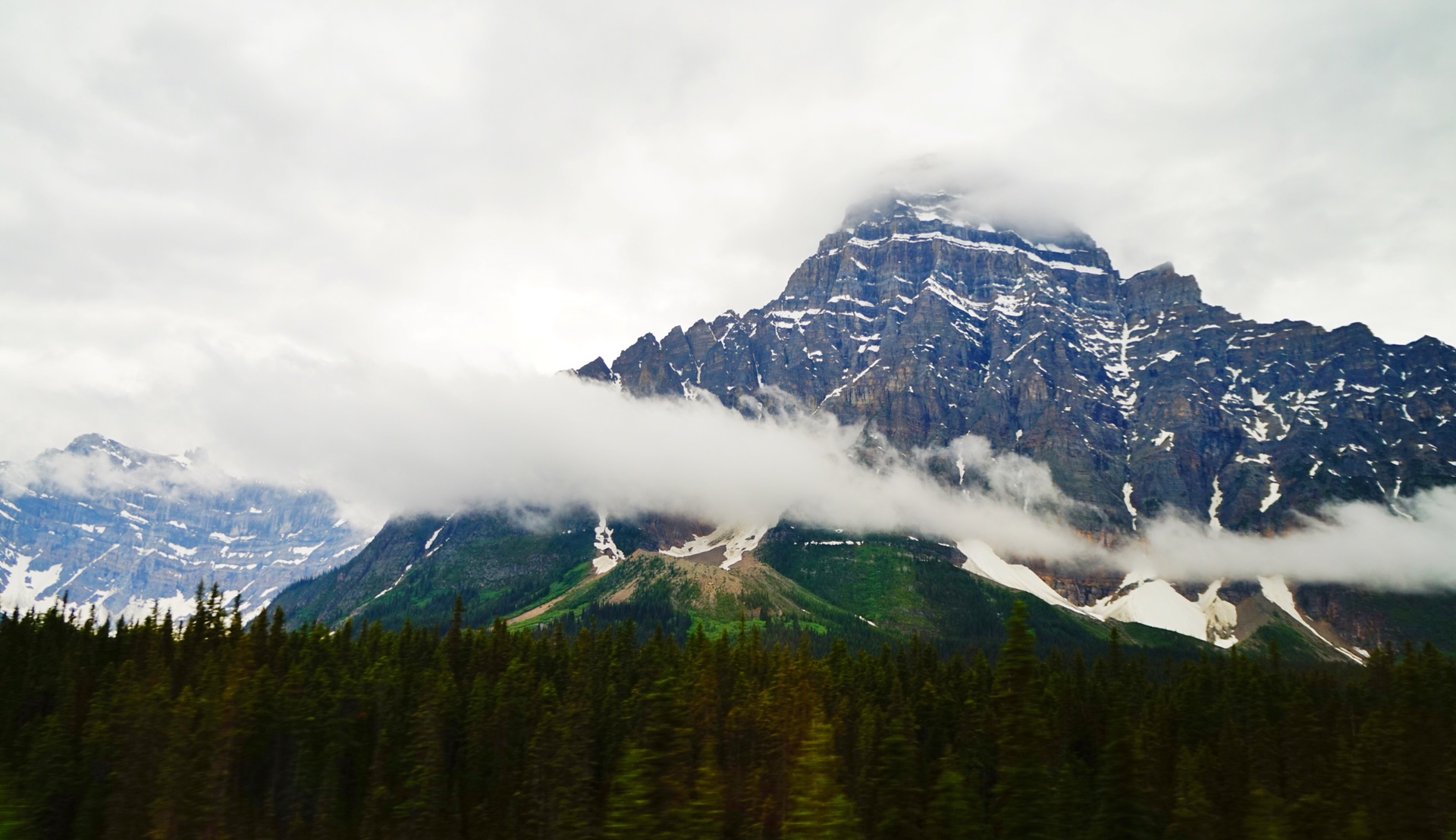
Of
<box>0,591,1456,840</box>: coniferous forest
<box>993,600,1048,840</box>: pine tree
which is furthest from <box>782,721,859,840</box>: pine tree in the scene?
<box>993,600,1048,840</box>: pine tree

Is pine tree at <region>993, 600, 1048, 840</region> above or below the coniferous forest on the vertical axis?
above

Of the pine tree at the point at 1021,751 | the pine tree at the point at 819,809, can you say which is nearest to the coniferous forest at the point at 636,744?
the pine tree at the point at 819,809

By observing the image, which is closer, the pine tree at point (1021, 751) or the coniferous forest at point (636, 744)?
the pine tree at point (1021, 751)

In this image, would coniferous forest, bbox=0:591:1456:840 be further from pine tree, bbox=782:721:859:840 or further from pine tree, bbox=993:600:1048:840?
pine tree, bbox=993:600:1048:840

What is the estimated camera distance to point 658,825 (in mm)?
55312

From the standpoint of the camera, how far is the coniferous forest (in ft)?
218

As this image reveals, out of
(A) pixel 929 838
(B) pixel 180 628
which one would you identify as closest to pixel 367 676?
(B) pixel 180 628

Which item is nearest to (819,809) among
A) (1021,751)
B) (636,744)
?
(1021,751)

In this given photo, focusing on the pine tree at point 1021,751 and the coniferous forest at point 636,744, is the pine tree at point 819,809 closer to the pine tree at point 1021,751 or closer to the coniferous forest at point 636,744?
the coniferous forest at point 636,744

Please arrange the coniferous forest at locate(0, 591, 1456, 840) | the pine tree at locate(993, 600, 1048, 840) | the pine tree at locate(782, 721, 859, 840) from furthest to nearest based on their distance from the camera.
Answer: the coniferous forest at locate(0, 591, 1456, 840) < the pine tree at locate(782, 721, 859, 840) < the pine tree at locate(993, 600, 1048, 840)

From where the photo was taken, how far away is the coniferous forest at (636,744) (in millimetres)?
66375

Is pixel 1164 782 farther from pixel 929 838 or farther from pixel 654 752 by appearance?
pixel 654 752

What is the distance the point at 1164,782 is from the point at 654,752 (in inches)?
1900

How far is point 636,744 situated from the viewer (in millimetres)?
77812
